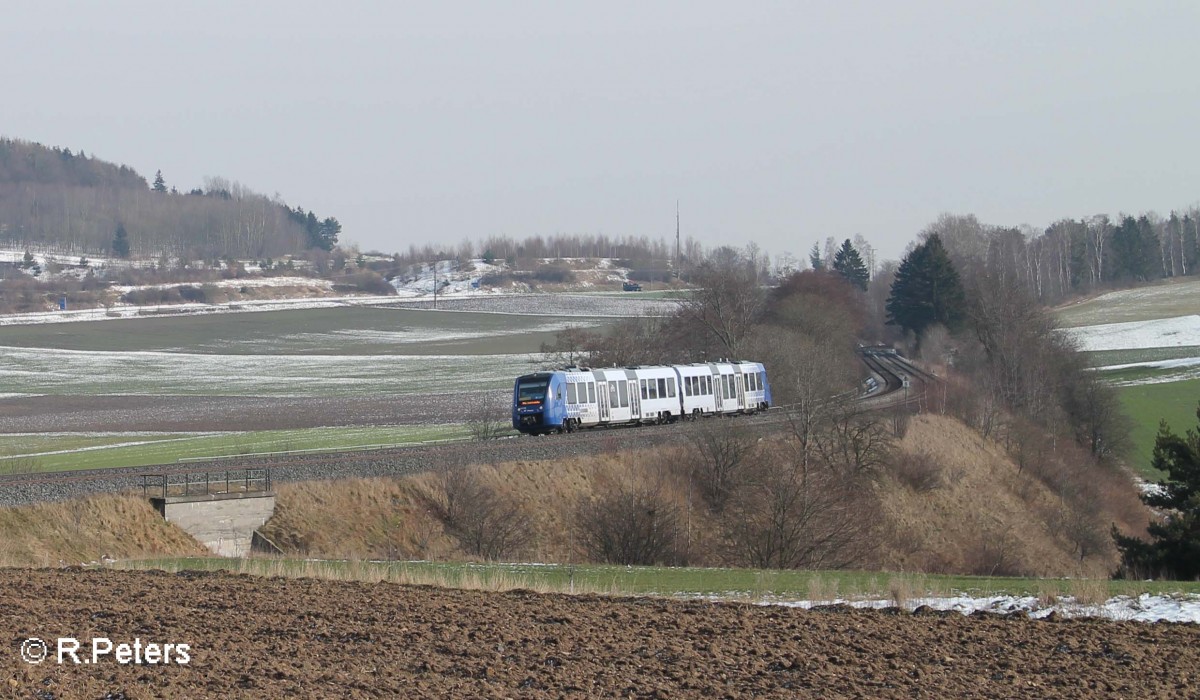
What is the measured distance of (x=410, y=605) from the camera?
1559 centimetres

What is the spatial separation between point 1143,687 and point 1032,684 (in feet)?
3.16

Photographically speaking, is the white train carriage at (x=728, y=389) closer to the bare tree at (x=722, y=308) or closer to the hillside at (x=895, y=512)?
the hillside at (x=895, y=512)

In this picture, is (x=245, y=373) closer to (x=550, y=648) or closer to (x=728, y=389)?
(x=728, y=389)

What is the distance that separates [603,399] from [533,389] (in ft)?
10.6

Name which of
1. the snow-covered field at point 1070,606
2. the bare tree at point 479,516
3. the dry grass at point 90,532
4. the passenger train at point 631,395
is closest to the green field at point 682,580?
the snow-covered field at point 1070,606

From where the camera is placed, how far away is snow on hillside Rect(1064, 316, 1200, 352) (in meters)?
Answer: 101

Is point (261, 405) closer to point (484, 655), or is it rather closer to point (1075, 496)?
point (1075, 496)

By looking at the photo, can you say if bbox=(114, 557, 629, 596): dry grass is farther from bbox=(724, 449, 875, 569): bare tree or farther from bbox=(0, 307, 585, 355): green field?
bbox=(0, 307, 585, 355): green field

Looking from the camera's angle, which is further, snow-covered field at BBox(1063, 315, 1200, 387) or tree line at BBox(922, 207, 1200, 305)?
tree line at BBox(922, 207, 1200, 305)

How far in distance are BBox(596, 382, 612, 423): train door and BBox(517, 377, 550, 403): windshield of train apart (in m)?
2.72

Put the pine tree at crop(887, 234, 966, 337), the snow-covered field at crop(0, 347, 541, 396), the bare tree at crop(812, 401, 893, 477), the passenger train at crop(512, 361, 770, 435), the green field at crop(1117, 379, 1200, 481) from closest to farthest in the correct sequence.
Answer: the bare tree at crop(812, 401, 893, 477) < the passenger train at crop(512, 361, 770, 435) < the green field at crop(1117, 379, 1200, 481) < the snow-covered field at crop(0, 347, 541, 396) < the pine tree at crop(887, 234, 966, 337)

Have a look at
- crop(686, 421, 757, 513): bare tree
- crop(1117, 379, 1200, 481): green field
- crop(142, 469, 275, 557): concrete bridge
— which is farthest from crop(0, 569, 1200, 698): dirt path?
crop(1117, 379, 1200, 481): green field

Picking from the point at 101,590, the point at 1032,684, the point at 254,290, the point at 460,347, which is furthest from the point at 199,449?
the point at 254,290

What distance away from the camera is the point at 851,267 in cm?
15150
